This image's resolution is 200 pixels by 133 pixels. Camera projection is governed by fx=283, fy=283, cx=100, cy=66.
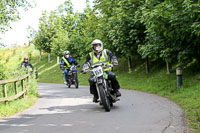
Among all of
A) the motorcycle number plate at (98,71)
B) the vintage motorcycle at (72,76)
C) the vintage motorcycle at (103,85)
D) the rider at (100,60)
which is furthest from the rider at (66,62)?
the motorcycle number plate at (98,71)

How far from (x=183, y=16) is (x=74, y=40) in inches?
958

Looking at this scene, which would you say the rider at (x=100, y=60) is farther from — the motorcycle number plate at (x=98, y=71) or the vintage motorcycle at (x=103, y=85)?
the motorcycle number plate at (x=98, y=71)

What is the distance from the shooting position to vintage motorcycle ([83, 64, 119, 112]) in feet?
24.1

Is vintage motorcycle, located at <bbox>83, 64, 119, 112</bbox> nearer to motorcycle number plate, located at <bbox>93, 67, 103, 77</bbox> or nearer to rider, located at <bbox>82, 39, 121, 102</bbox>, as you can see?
motorcycle number plate, located at <bbox>93, 67, 103, 77</bbox>

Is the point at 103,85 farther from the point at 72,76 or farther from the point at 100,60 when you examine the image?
the point at 72,76

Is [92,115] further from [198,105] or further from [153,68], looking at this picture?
[153,68]

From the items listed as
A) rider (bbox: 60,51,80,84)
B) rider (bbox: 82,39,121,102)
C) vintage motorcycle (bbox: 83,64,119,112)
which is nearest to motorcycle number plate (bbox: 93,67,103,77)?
vintage motorcycle (bbox: 83,64,119,112)

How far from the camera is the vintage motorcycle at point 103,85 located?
734cm

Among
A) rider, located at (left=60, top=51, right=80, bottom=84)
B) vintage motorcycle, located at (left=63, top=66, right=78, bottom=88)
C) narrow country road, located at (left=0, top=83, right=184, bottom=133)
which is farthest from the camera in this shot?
rider, located at (left=60, top=51, right=80, bottom=84)

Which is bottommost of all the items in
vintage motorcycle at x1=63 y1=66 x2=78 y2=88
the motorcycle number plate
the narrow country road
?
the narrow country road

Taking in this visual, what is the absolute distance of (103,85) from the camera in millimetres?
7539

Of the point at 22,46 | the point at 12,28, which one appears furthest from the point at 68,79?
Result: the point at 22,46

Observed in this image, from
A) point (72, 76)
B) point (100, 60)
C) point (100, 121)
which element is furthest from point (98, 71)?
point (72, 76)

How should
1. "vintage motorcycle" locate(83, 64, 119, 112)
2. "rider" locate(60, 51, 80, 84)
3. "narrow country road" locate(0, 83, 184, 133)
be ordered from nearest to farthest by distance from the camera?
1. "narrow country road" locate(0, 83, 184, 133)
2. "vintage motorcycle" locate(83, 64, 119, 112)
3. "rider" locate(60, 51, 80, 84)
